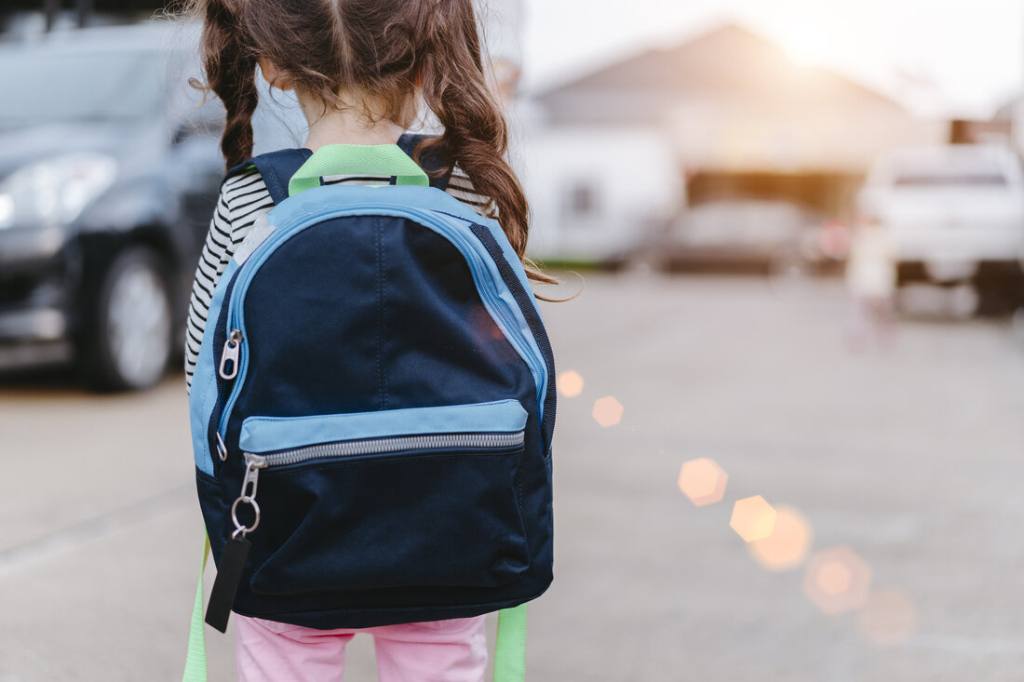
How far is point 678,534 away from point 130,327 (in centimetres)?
345

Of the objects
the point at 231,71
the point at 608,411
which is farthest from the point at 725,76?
the point at 231,71

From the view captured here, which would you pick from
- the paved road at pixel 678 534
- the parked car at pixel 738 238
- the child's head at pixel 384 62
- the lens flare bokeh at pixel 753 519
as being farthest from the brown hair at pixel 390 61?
the parked car at pixel 738 238

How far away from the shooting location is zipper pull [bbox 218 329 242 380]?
1.61 m

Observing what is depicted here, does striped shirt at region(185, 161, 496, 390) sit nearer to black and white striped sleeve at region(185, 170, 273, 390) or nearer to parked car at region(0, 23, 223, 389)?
black and white striped sleeve at region(185, 170, 273, 390)

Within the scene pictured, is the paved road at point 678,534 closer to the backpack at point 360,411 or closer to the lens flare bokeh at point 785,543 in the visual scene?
the lens flare bokeh at point 785,543

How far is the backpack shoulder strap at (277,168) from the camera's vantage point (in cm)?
172

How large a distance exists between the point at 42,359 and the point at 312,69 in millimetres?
6328

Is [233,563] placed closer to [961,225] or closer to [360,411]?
[360,411]

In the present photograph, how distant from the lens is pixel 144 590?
3600mm

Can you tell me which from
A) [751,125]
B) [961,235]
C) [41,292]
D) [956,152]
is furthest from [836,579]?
[751,125]

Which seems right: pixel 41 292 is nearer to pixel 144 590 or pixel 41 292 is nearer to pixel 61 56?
pixel 61 56

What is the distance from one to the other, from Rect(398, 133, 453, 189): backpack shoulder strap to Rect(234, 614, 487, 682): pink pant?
2.11 feet

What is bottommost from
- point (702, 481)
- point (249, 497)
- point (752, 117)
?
point (752, 117)

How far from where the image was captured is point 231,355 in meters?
1.62
